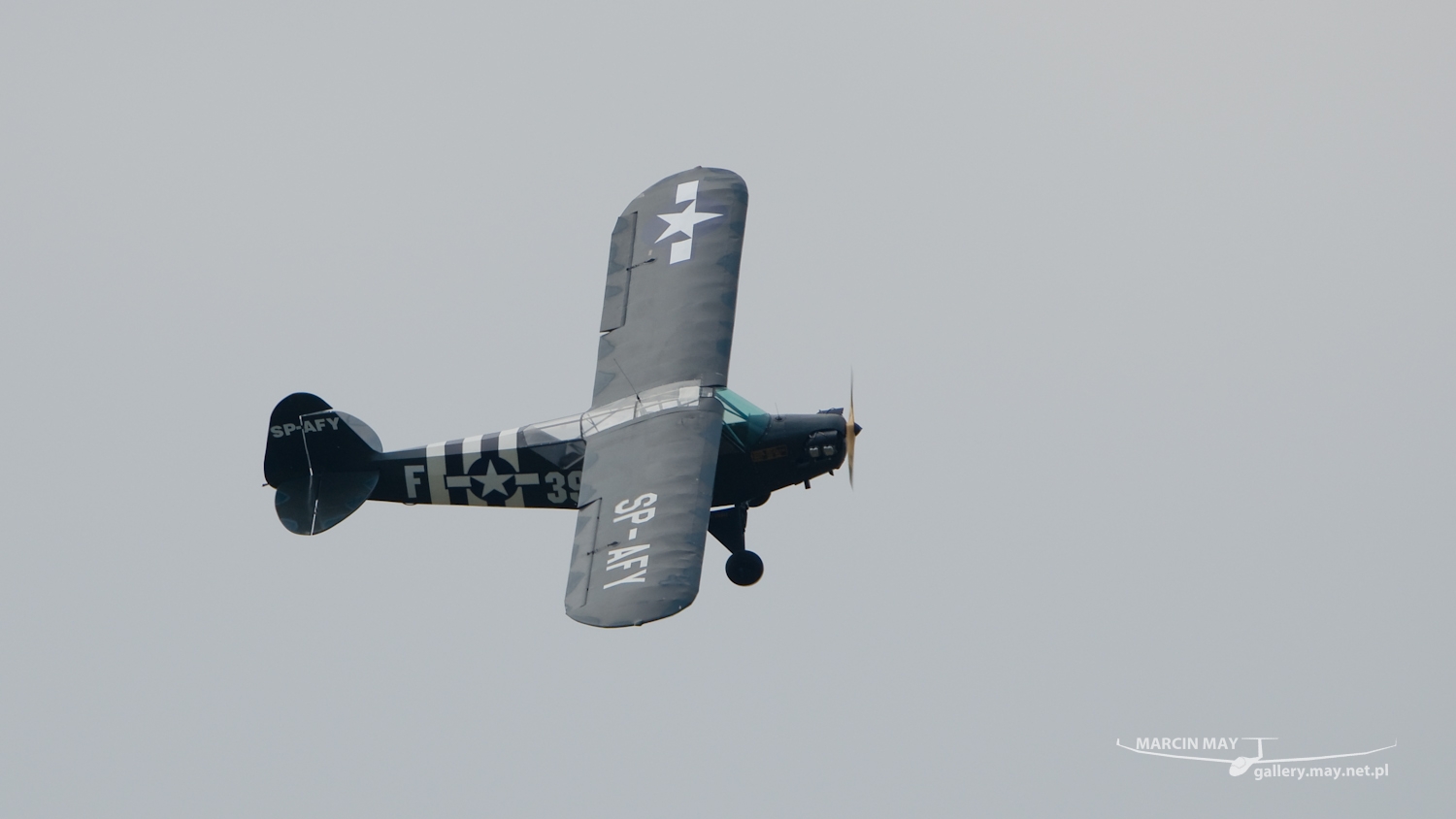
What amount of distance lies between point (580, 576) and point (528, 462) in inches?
116

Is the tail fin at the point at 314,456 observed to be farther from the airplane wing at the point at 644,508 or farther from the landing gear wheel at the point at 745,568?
the landing gear wheel at the point at 745,568

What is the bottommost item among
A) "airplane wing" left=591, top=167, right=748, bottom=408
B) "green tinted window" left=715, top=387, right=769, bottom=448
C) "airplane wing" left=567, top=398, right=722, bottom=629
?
"airplane wing" left=567, top=398, right=722, bottom=629

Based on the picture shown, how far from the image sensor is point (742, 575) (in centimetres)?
2458

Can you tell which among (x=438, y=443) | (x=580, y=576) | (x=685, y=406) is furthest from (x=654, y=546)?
(x=438, y=443)

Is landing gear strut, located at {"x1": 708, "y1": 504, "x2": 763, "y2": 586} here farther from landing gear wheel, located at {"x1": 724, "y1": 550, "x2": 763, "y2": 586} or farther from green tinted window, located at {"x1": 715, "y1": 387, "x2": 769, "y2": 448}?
green tinted window, located at {"x1": 715, "y1": 387, "x2": 769, "y2": 448}

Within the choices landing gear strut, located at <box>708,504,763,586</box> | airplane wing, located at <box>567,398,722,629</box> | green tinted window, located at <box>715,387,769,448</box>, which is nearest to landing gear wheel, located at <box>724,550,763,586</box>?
landing gear strut, located at <box>708,504,763,586</box>

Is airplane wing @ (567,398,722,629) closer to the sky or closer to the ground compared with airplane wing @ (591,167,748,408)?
closer to the ground

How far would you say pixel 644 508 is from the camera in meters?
22.5

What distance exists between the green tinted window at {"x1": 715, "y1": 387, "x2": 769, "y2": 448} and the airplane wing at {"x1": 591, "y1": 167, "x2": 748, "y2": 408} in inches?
13.5

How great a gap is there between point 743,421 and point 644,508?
86.7 inches

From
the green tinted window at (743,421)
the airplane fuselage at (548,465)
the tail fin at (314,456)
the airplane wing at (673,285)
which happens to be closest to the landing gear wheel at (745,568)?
the airplane fuselage at (548,465)

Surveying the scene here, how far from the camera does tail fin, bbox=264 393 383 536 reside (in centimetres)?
2466

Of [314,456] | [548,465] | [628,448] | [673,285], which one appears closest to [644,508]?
[628,448]

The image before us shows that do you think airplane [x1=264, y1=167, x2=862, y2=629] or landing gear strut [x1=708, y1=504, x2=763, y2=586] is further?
landing gear strut [x1=708, y1=504, x2=763, y2=586]
